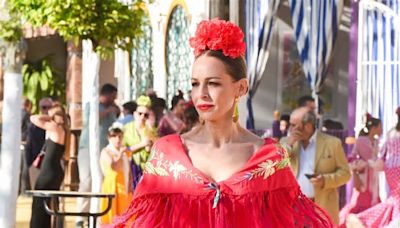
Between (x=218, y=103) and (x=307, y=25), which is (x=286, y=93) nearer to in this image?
(x=307, y=25)

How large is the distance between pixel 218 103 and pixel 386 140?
7636 mm

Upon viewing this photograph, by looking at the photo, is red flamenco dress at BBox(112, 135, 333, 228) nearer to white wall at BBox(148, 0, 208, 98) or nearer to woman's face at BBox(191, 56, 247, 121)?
woman's face at BBox(191, 56, 247, 121)

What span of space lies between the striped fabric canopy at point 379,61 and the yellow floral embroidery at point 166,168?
8.56 meters

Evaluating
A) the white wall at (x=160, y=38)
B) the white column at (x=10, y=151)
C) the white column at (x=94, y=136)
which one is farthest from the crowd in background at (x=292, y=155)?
the white wall at (x=160, y=38)

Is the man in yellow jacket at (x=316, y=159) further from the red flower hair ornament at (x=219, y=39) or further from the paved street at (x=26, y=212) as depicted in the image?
the red flower hair ornament at (x=219, y=39)

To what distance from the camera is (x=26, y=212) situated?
2012 centimetres

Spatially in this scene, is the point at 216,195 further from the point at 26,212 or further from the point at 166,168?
the point at 26,212

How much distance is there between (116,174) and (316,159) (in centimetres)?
325

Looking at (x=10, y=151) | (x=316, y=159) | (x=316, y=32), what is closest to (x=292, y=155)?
(x=316, y=159)

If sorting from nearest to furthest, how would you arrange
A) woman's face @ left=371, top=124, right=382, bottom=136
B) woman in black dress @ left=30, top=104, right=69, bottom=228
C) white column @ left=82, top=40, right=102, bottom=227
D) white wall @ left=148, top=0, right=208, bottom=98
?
woman's face @ left=371, top=124, right=382, bottom=136, woman in black dress @ left=30, top=104, right=69, bottom=228, white column @ left=82, top=40, right=102, bottom=227, white wall @ left=148, top=0, right=208, bottom=98

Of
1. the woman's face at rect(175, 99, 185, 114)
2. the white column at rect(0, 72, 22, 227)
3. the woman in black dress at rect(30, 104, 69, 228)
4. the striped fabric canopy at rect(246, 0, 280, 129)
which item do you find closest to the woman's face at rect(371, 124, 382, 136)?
the striped fabric canopy at rect(246, 0, 280, 129)

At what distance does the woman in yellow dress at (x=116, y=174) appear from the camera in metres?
14.8

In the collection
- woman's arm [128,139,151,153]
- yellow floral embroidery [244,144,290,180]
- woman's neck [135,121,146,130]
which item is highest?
woman's neck [135,121,146,130]

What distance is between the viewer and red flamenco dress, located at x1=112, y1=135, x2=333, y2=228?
5934 millimetres
